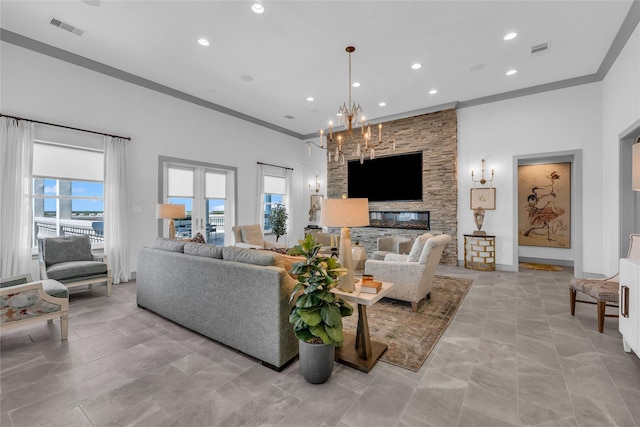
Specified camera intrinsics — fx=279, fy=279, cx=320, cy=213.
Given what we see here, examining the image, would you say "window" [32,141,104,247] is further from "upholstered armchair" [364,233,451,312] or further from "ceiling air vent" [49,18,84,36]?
"upholstered armchair" [364,233,451,312]

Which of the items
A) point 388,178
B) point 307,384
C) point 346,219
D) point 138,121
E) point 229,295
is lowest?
point 307,384

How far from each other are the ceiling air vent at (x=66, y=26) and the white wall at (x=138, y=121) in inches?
30.4

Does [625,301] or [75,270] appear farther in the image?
[75,270]

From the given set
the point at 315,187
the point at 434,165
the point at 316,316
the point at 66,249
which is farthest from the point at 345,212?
the point at 315,187

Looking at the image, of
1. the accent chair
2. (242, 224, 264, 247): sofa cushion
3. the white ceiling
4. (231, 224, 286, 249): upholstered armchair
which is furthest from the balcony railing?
the accent chair

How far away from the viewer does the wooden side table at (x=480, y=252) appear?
5.80 meters

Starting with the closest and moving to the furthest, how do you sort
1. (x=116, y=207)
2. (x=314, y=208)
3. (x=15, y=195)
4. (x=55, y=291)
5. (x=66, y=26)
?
(x=55, y=291)
(x=66, y=26)
(x=15, y=195)
(x=116, y=207)
(x=314, y=208)

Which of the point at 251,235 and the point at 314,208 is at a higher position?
the point at 314,208

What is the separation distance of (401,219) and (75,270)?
20.8 ft

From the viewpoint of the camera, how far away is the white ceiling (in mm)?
3273

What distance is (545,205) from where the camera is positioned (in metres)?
6.34

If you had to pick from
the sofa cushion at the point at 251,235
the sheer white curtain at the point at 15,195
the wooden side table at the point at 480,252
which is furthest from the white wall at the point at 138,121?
the wooden side table at the point at 480,252

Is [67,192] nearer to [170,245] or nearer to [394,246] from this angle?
[170,245]

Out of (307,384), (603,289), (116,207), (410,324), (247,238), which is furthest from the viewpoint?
(247,238)
